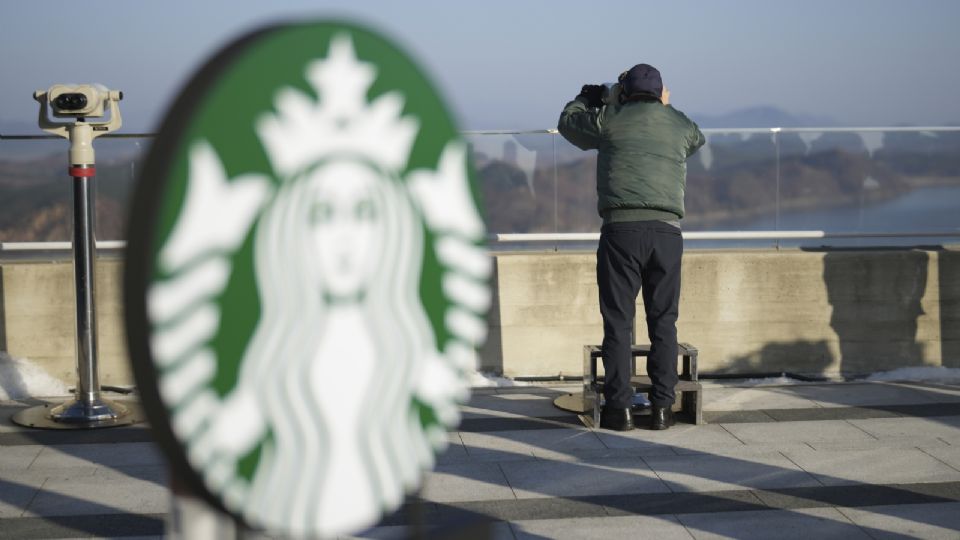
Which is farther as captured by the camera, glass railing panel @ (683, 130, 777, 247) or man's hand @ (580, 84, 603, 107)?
glass railing panel @ (683, 130, 777, 247)

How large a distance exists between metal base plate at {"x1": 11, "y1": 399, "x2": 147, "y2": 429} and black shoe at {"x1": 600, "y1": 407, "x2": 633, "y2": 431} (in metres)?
2.63

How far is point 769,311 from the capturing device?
28.6 feet

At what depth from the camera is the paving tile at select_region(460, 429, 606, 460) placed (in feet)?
21.1

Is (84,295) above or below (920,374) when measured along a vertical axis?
above

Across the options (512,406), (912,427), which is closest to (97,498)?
(512,406)

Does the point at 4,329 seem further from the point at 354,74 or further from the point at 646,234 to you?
the point at 354,74

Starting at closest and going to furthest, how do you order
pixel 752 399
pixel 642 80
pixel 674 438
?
pixel 674 438 → pixel 642 80 → pixel 752 399

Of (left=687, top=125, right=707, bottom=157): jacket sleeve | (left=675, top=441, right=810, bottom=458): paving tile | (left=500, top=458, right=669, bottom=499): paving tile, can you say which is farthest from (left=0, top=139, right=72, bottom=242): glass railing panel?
(left=675, top=441, right=810, bottom=458): paving tile

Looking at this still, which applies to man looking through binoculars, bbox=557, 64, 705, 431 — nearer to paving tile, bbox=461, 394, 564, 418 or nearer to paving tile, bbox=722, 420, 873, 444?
paving tile, bbox=722, 420, 873, 444

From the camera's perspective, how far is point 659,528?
511cm

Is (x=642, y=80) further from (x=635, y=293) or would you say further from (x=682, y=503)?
(x=682, y=503)

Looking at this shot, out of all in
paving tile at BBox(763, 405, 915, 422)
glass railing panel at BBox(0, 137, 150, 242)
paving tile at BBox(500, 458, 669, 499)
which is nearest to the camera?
paving tile at BBox(500, 458, 669, 499)

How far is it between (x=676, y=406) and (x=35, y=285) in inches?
166

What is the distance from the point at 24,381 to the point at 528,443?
348 cm
